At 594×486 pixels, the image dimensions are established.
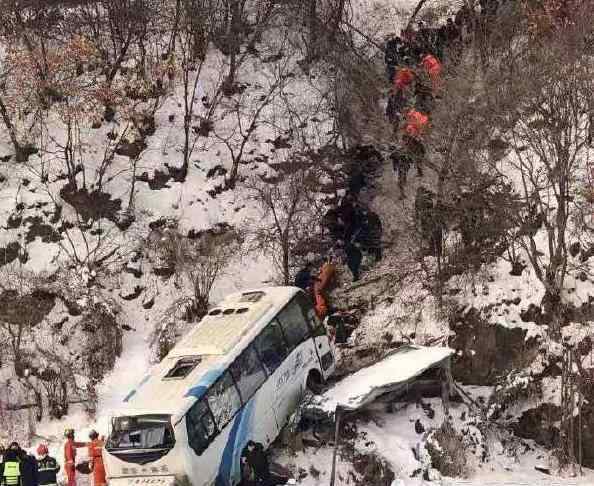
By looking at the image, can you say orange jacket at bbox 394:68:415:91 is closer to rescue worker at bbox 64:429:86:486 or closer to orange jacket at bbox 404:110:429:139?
orange jacket at bbox 404:110:429:139

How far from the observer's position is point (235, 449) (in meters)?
14.0

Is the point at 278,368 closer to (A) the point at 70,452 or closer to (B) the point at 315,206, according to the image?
(A) the point at 70,452

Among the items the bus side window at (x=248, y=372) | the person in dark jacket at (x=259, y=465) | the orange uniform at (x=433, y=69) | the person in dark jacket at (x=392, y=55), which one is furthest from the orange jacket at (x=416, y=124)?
the person in dark jacket at (x=259, y=465)

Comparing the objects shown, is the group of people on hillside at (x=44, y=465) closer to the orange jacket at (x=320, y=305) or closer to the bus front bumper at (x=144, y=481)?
the bus front bumper at (x=144, y=481)

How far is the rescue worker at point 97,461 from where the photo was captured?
14.8m

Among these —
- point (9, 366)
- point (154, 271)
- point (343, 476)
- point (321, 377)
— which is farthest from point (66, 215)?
point (343, 476)

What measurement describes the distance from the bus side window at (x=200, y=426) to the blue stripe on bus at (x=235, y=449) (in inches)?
20.0

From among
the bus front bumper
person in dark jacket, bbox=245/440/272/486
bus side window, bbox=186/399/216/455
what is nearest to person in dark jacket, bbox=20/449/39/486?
the bus front bumper

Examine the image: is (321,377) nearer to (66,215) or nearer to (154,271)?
(154,271)

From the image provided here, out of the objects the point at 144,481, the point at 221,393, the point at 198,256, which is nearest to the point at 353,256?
the point at 198,256

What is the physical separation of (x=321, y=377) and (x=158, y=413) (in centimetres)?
431

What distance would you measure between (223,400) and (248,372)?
85 centimetres

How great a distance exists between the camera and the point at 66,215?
69.3ft

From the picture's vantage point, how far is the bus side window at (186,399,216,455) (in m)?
13.1
